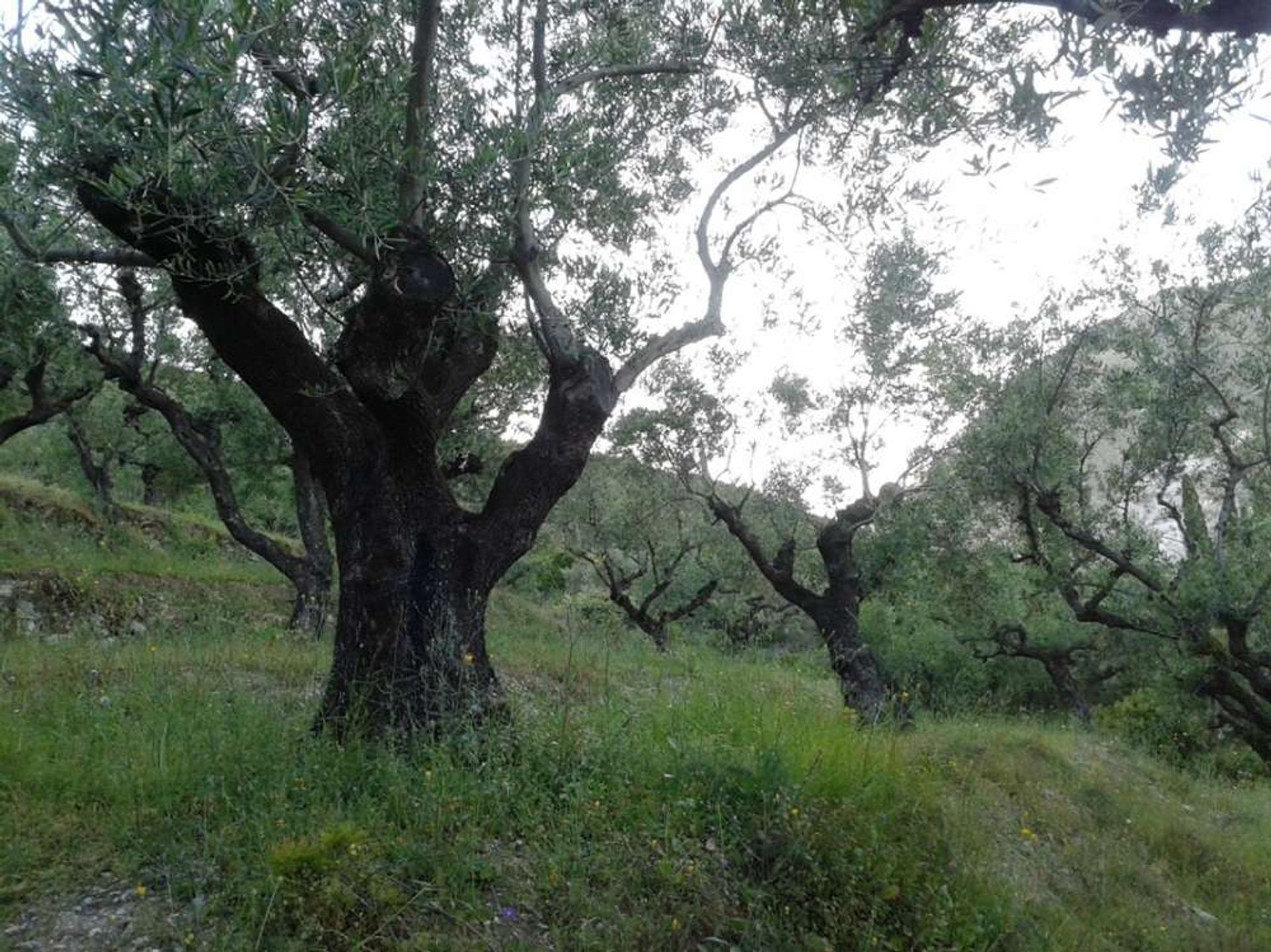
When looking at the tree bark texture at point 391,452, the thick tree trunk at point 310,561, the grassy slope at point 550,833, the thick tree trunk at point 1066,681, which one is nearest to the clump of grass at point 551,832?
the grassy slope at point 550,833

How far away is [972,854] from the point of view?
18.5ft

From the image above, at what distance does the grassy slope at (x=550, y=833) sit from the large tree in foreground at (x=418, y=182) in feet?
2.94

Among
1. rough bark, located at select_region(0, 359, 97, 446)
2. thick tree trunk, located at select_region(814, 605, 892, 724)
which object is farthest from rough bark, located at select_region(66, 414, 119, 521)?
thick tree trunk, located at select_region(814, 605, 892, 724)

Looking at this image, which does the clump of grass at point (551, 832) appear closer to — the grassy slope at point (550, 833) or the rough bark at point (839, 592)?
the grassy slope at point (550, 833)

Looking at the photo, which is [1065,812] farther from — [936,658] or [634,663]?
[936,658]

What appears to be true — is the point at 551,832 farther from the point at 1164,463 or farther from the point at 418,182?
the point at 1164,463

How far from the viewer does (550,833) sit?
4820 millimetres

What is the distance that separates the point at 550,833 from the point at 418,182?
4238 mm

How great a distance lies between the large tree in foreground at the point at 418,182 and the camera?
441 centimetres

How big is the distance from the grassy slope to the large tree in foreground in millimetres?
897

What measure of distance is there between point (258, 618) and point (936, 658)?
15.7 meters

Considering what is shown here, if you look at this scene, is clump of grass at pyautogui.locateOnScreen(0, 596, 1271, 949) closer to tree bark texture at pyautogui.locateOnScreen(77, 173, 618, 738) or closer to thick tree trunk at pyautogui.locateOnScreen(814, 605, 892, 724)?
tree bark texture at pyautogui.locateOnScreen(77, 173, 618, 738)

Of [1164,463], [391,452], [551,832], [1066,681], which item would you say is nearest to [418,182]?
[391,452]

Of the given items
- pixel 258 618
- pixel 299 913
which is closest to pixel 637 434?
pixel 258 618
